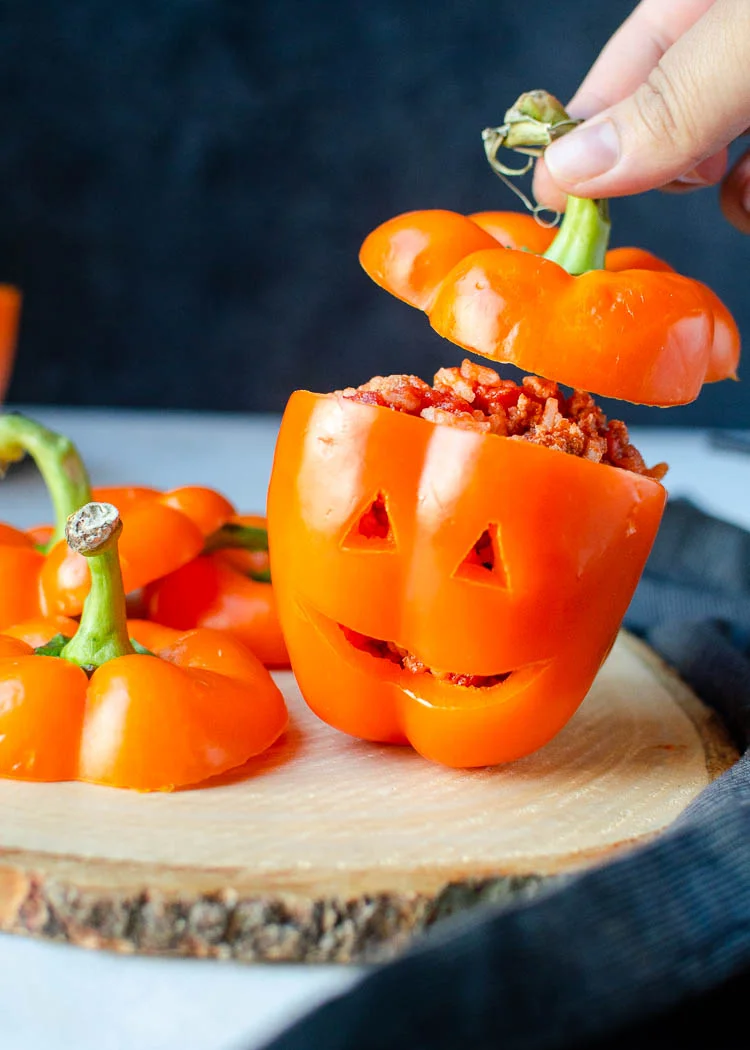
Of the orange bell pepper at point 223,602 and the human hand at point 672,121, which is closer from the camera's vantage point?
the human hand at point 672,121

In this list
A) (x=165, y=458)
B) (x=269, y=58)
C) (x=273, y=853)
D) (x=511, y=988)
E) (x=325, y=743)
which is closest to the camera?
(x=511, y=988)

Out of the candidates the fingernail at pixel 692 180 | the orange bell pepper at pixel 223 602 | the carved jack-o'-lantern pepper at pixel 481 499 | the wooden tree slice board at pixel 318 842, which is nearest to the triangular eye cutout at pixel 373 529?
the carved jack-o'-lantern pepper at pixel 481 499

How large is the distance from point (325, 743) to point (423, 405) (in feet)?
1.34

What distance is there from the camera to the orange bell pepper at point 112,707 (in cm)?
119

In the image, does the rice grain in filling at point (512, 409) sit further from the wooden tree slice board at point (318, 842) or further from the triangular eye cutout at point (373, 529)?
the wooden tree slice board at point (318, 842)

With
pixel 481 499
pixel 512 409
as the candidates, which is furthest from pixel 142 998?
pixel 512 409

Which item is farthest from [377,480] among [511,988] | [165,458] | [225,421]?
[225,421]

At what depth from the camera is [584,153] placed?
1330mm

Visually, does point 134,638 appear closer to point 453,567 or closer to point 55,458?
point 55,458

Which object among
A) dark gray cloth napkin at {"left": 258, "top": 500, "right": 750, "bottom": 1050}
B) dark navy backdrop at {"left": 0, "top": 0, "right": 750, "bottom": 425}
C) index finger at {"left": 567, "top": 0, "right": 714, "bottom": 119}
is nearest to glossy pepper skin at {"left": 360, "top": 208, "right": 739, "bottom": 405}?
dark gray cloth napkin at {"left": 258, "top": 500, "right": 750, "bottom": 1050}

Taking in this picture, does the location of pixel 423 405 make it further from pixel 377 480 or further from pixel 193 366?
pixel 193 366

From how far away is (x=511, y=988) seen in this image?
0.82m

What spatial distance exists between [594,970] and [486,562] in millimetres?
507

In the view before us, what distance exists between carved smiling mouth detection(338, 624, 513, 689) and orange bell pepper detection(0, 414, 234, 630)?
0.99 ft
